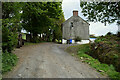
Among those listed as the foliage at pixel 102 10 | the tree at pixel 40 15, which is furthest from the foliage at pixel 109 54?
the tree at pixel 40 15

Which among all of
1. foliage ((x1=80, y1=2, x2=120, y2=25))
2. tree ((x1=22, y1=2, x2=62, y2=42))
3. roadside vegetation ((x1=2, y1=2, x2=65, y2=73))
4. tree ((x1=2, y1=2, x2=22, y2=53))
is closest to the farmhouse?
roadside vegetation ((x1=2, y1=2, x2=65, y2=73))

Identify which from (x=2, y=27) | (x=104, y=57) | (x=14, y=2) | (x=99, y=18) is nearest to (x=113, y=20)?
(x=99, y=18)

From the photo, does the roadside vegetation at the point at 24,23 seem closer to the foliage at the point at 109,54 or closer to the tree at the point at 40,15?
the tree at the point at 40,15

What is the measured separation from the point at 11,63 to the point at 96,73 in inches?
203

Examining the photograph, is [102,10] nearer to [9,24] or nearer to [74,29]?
[9,24]

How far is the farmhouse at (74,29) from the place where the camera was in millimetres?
28750

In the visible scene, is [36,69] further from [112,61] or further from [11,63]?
[112,61]

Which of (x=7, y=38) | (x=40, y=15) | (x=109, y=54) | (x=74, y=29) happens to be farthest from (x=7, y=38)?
(x=74, y=29)

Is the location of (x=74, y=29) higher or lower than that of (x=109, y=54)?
higher

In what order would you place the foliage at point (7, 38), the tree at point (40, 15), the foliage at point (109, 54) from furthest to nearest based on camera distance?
the tree at point (40, 15)
the foliage at point (109, 54)
the foliage at point (7, 38)

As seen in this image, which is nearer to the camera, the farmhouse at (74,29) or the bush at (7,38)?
the bush at (7,38)

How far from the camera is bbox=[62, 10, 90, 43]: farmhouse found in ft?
94.3

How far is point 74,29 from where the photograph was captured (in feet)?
95.5

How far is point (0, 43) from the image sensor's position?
22.2 ft
